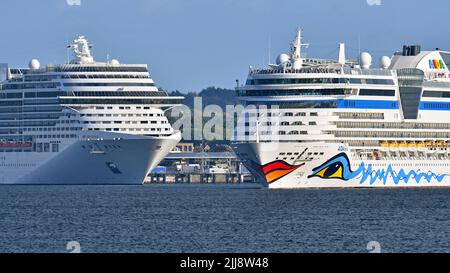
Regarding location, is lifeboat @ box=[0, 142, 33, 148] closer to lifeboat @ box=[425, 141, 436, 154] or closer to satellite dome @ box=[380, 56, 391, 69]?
satellite dome @ box=[380, 56, 391, 69]

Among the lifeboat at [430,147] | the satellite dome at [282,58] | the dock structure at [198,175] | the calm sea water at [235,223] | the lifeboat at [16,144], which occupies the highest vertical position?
the satellite dome at [282,58]

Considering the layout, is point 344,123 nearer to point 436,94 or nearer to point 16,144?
point 436,94

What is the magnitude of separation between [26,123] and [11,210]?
180 ft

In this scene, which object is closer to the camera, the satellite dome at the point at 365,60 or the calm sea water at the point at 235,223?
the calm sea water at the point at 235,223

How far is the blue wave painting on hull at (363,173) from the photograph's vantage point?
91.0 m

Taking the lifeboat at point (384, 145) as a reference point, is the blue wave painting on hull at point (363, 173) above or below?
below

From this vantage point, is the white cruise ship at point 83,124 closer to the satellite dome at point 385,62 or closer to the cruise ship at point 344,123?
the cruise ship at point 344,123

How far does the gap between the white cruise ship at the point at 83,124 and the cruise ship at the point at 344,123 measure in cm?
2459

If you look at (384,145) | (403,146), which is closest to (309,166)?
(384,145)

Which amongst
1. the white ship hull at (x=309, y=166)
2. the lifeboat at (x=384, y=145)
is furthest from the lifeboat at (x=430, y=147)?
the white ship hull at (x=309, y=166)

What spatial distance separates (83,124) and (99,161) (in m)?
5.15

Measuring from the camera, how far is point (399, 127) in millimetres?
99312
